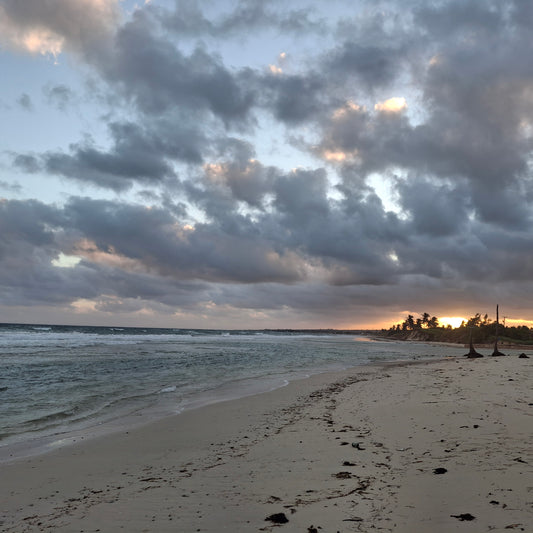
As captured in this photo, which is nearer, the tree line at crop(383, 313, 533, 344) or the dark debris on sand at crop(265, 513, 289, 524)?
the dark debris on sand at crop(265, 513, 289, 524)

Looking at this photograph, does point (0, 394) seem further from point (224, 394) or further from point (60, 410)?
point (224, 394)

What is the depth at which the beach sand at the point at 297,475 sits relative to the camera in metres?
5.18

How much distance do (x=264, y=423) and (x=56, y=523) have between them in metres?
7.14

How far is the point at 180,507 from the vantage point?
5.78m

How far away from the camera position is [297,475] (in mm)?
6930

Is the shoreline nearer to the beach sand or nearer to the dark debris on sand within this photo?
the beach sand

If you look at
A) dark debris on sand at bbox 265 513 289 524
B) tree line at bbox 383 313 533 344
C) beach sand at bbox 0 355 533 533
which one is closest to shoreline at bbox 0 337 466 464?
beach sand at bbox 0 355 533 533

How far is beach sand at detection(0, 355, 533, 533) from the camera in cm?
518

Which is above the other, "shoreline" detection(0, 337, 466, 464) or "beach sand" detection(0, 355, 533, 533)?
"beach sand" detection(0, 355, 533, 533)

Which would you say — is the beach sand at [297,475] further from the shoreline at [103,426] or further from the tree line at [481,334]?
the tree line at [481,334]

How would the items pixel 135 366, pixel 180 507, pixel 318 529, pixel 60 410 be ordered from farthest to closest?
pixel 135 366, pixel 60 410, pixel 180 507, pixel 318 529

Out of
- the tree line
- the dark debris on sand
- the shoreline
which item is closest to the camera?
the dark debris on sand

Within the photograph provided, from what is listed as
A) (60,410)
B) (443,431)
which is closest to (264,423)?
(443,431)

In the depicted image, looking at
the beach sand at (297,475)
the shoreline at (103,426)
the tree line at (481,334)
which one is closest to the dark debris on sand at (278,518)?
the beach sand at (297,475)
